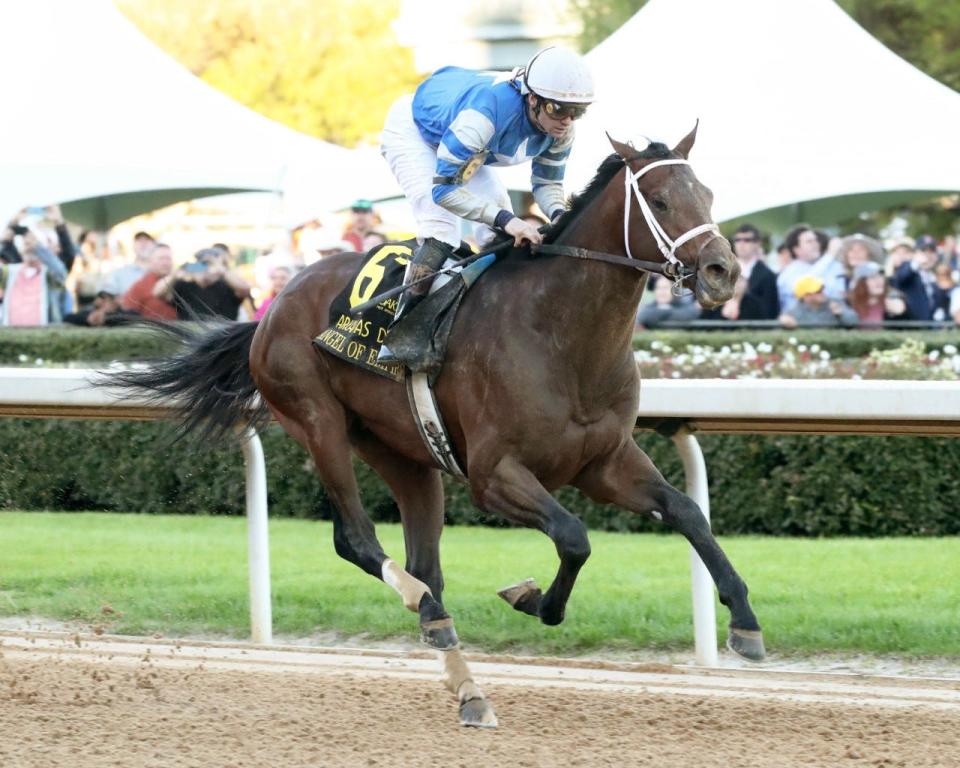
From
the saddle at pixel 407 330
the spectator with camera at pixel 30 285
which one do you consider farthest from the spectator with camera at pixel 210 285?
the saddle at pixel 407 330

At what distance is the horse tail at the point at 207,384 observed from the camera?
6168 mm

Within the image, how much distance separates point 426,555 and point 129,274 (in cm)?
819

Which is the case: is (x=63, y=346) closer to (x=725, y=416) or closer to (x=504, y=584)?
(x=504, y=584)

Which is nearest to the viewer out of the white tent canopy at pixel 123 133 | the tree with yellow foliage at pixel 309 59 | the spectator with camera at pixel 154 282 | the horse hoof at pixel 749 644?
the horse hoof at pixel 749 644

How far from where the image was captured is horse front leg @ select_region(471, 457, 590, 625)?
479cm

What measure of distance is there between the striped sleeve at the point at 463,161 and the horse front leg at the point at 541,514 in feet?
2.48

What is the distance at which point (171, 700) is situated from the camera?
5164 millimetres

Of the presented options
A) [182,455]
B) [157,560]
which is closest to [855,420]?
[157,560]

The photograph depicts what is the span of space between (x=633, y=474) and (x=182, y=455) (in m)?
4.14

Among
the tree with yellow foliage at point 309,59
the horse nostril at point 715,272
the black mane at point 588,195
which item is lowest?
the horse nostril at point 715,272

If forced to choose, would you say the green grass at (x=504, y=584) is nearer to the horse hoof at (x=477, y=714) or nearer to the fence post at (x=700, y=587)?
the fence post at (x=700, y=587)

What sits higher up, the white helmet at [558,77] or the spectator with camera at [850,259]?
the white helmet at [558,77]

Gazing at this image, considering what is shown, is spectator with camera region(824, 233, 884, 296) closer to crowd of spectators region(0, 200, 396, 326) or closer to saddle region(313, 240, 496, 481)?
crowd of spectators region(0, 200, 396, 326)

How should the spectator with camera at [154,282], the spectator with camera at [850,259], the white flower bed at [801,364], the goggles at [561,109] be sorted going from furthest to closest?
1. the spectator with camera at [850,259]
2. the spectator with camera at [154,282]
3. the white flower bed at [801,364]
4. the goggles at [561,109]
